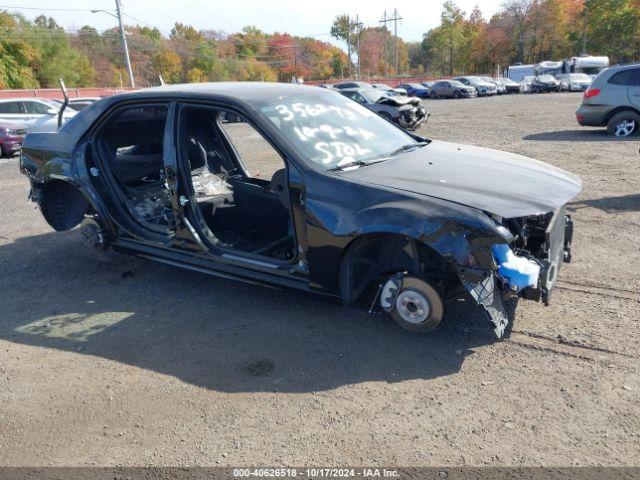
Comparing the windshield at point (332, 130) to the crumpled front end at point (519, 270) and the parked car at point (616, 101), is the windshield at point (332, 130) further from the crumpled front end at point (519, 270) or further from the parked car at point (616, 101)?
the parked car at point (616, 101)

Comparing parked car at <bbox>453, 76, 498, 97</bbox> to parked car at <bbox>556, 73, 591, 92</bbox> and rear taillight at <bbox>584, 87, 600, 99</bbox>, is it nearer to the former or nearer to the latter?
parked car at <bbox>556, 73, 591, 92</bbox>

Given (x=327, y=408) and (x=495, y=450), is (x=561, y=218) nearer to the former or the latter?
(x=495, y=450)

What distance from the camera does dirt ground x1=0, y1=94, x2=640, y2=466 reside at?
2594 mm

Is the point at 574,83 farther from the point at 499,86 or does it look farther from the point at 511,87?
the point at 499,86

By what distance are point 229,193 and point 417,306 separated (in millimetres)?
2417

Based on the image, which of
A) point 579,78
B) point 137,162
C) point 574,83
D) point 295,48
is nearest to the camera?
point 137,162

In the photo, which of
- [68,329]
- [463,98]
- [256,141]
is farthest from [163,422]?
[463,98]

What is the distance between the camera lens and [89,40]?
228ft

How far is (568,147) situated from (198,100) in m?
9.41

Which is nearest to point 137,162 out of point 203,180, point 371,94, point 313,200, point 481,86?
point 203,180

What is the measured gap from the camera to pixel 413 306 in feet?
11.2

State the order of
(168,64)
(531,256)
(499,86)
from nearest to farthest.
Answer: (531,256) → (499,86) → (168,64)

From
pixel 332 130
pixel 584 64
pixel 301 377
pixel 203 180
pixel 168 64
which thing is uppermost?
pixel 168 64

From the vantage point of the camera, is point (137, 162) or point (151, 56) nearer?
point (137, 162)
